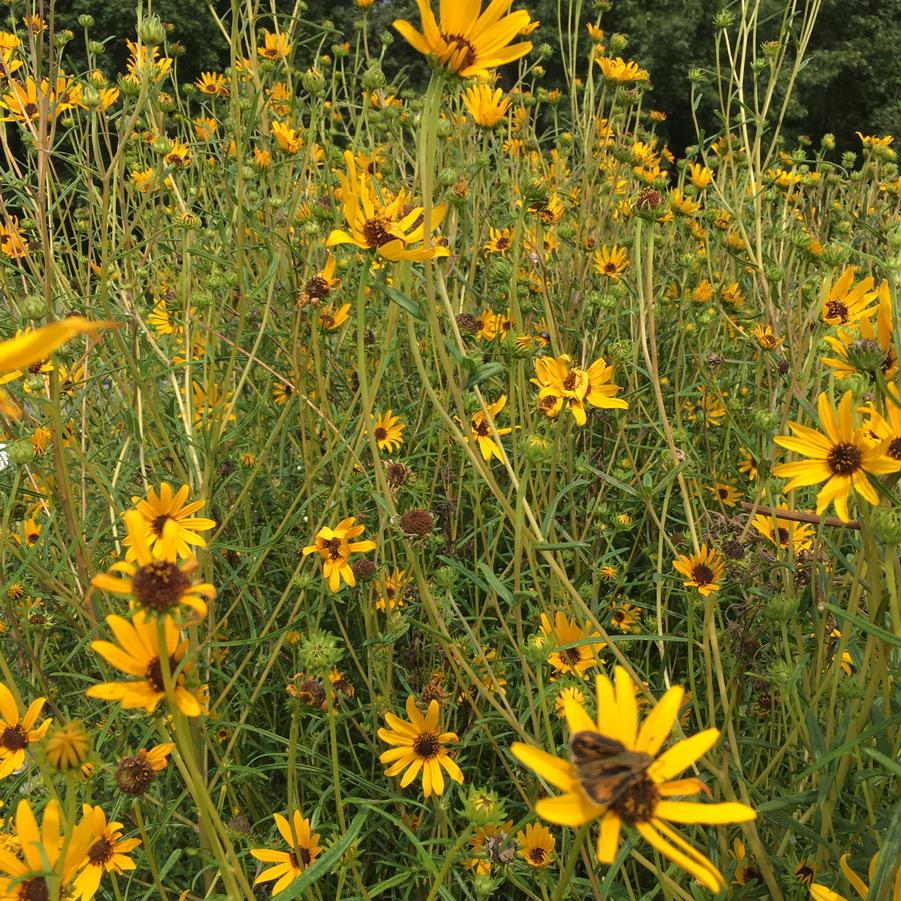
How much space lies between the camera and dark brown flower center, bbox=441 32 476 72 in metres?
0.70

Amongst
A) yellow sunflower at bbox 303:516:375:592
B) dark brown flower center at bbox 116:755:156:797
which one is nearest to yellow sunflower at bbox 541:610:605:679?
yellow sunflower at bbox 303:516:375:592

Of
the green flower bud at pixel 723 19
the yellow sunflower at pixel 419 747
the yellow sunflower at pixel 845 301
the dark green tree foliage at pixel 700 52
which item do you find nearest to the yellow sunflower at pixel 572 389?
the yellow sunflower at pixel 845 301

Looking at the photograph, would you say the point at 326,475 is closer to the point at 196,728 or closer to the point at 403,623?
the point at 403,623

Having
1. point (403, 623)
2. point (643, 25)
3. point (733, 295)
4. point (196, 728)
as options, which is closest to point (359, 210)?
point (403, 623)

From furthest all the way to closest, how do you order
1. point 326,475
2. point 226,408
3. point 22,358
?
point 326,475 < point 226,408 < point 22,358

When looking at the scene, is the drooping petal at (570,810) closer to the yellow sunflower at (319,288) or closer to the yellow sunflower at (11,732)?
the yellow sunflower at (11,732)

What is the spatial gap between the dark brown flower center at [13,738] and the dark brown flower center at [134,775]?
Result: 11cm

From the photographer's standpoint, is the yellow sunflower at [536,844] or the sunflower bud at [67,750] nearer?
the sunflower bud at [67,750]

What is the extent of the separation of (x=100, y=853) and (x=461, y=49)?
89 cm

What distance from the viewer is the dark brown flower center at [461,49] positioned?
0.70m

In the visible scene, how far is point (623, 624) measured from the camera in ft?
4.40

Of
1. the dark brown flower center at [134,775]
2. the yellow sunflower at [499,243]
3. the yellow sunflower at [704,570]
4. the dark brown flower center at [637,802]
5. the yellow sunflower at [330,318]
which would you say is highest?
the dark brown flower center at [637,802]

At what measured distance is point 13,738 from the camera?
0.78 meters

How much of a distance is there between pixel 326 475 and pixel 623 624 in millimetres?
630
